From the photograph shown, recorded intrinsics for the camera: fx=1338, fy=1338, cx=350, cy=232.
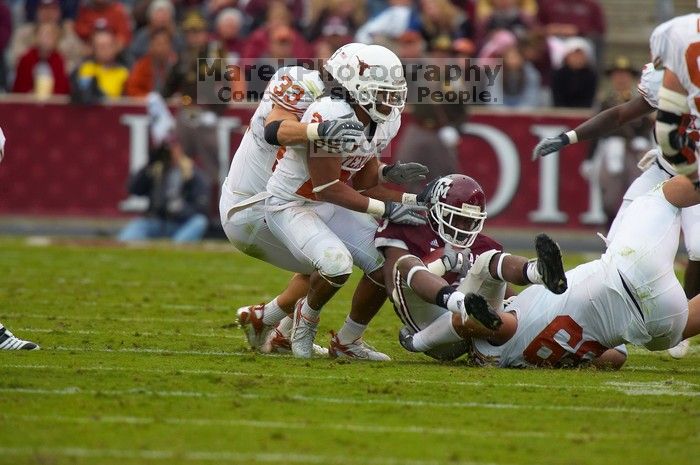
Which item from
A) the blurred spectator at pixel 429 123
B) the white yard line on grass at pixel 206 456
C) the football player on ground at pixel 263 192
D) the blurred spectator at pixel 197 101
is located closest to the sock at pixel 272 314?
the football player on ground at pixel 263 192

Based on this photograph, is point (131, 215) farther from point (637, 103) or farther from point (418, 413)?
point (418, 413)

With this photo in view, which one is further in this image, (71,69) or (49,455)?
(71,69)

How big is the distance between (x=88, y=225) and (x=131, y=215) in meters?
0.50

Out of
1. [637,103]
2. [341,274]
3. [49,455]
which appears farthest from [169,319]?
[49,455]

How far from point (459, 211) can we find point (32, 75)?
26.7 feet

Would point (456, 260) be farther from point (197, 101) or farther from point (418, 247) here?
point (197, 101)

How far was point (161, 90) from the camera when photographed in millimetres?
12523

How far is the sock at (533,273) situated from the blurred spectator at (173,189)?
6684 mm

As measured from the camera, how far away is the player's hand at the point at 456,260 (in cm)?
586

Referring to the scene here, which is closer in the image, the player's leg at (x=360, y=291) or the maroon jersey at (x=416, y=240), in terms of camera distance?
the maroon jersey at (x=416, y=240)

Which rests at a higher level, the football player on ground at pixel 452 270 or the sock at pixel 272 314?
the football player on ground at pixel 452 270

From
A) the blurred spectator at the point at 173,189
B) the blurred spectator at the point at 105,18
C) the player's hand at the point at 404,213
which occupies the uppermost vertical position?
the blurred spectator at the point at 105,18

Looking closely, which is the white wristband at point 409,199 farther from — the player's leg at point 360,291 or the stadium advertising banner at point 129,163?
the stadium advertising banner at point 129,163

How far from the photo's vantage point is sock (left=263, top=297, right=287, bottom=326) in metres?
6.47
